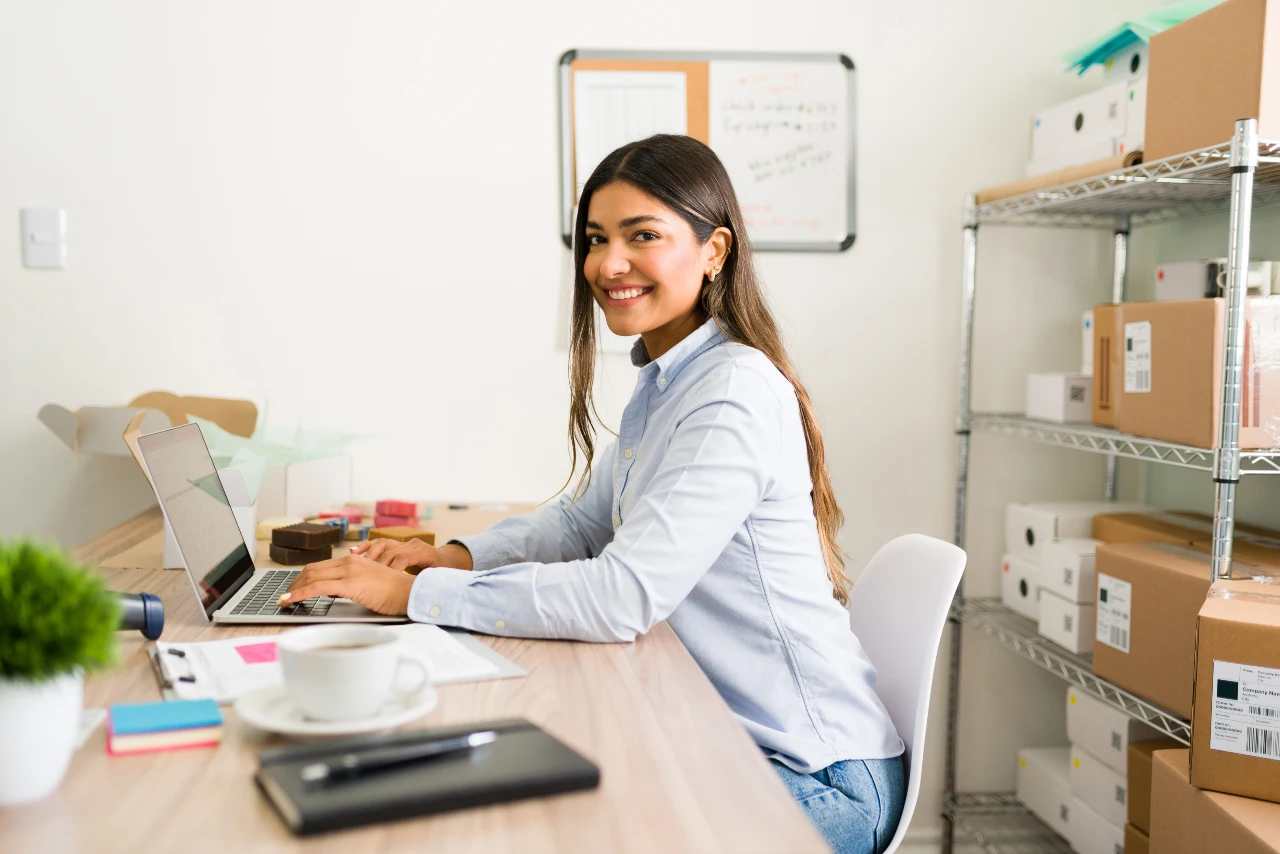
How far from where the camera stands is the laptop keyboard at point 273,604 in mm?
1198

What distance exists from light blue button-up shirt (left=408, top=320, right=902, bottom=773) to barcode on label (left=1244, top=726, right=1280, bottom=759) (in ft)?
1.43

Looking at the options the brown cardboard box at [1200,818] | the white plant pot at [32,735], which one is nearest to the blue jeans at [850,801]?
the brown cardboard box at [1200,818]

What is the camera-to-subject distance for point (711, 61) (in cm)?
228

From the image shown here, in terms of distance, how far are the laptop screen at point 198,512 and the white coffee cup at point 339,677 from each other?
16.6 inches

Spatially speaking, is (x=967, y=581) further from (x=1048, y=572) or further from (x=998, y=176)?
(x=998, y=176)

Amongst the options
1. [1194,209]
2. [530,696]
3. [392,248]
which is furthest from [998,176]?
[530,696]

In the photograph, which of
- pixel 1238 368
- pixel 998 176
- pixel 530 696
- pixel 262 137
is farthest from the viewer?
pixel 998 176

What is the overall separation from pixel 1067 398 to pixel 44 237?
208 centimetres

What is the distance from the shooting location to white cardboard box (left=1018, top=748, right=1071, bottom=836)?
2143mm

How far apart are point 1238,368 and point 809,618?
0.74m

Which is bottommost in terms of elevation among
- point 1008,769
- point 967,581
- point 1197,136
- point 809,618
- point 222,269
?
point 1008,769

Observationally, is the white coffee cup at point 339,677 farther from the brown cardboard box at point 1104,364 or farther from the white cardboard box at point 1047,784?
the white cardboard box at point 1047,784

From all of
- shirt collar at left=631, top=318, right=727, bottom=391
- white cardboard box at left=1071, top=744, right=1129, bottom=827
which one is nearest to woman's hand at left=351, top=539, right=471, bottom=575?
shirt collar at left=631, top=318, right=727, bottom=391

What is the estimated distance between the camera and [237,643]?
108cm
